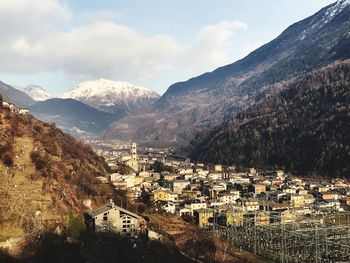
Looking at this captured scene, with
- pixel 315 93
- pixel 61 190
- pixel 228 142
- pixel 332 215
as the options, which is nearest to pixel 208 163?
pixel 228 142

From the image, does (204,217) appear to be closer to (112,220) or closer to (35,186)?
(112,220)

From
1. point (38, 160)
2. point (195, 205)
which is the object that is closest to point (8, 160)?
point (38, 160)

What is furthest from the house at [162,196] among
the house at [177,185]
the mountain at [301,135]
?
the mountain at [301,135]

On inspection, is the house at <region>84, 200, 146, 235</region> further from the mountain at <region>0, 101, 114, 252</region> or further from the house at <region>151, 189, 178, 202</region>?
the house at <region>151, 189, 178, 202</region>

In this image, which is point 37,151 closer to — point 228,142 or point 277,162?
point 277,162

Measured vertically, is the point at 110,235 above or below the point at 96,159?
below

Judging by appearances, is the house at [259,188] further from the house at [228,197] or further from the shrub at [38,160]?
the shrub at [38,160]

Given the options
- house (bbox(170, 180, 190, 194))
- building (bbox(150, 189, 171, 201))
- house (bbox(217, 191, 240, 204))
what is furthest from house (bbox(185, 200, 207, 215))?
house (bbox(170, 180, 190, 194))
